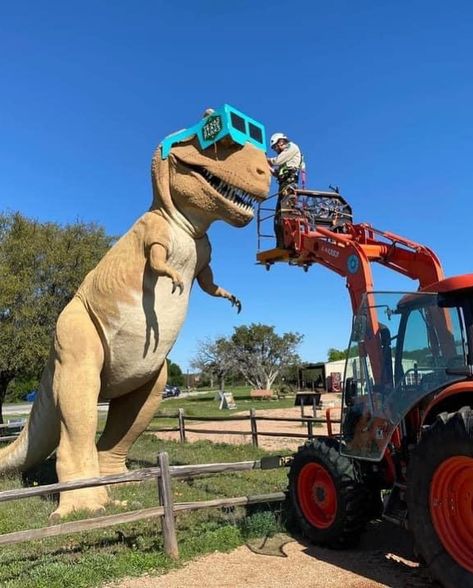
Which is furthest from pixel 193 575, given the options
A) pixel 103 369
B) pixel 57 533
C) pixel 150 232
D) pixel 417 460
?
pixel 150 232

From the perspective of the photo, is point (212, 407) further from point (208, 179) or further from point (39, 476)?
point (208, 179)

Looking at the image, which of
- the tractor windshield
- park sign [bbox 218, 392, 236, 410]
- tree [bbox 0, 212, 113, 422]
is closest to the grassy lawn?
park sign [bbox 218, 392, 236, 410]

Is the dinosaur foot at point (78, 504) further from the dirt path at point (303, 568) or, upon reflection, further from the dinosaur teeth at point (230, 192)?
the dinosaur teeth at point (230, 192)

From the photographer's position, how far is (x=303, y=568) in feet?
15.0

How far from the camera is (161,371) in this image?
793cm

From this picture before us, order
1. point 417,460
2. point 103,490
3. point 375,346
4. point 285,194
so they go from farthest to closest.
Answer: point 285,194 → point 103,490 → point 375,346 → point 417,460

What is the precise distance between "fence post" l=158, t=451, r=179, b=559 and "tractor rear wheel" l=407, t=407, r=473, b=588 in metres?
2.03

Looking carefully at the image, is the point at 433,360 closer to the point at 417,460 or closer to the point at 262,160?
the point at 417,460

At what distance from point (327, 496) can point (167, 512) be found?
135 centimetres

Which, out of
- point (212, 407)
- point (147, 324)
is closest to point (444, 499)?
point (147, 324)

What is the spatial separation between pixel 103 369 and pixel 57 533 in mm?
2810

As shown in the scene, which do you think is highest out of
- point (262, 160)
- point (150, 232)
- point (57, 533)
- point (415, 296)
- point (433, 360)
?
point (262, 160)

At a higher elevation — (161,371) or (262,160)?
(262,160)

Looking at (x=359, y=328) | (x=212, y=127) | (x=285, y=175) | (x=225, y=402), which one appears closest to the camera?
(x=359, y=328)
